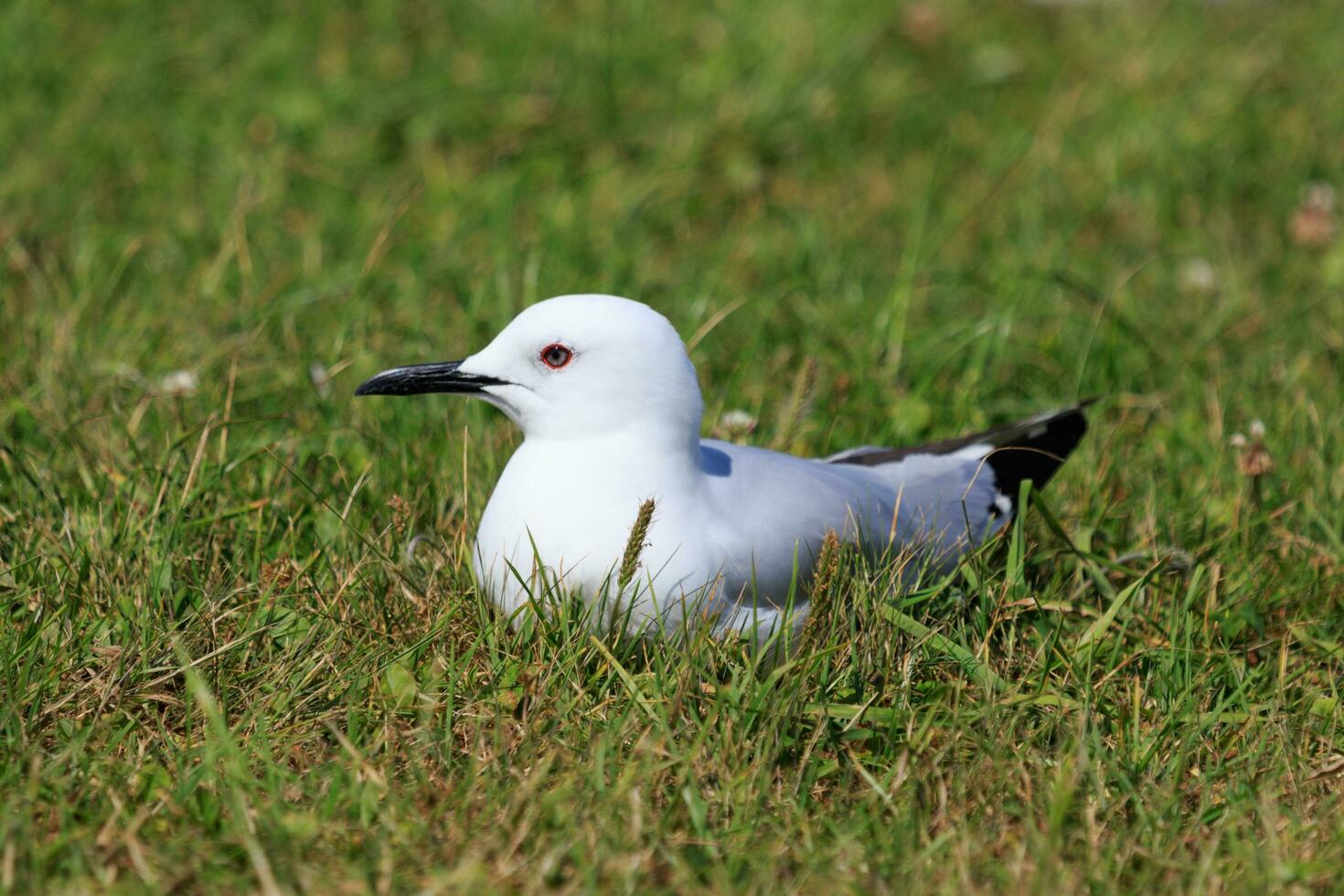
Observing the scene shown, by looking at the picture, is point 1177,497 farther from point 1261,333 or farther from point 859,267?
point 859,267

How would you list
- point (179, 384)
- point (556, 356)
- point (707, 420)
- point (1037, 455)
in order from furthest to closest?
point (707, 420) < point (179, 384) < point (1037, 455) < point (556, 356)

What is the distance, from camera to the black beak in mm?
3152

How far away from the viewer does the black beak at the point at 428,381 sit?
3152mm

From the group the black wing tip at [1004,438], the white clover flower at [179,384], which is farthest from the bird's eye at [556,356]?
the white clover flower at [179,384]

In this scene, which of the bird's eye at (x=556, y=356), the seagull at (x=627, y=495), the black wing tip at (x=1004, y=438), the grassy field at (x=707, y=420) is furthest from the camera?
the black wing tip at (x=1004, y=438)

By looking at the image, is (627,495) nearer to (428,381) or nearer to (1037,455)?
(428,381)

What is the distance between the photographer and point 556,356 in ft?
10.1

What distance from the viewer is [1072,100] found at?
653cm

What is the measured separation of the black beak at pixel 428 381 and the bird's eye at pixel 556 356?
0.11 meters

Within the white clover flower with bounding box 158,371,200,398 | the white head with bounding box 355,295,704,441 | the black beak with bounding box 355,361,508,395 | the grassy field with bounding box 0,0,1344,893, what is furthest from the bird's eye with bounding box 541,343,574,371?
the white clover flower with bounding box 158,371,200,398

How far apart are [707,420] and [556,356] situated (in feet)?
3.90

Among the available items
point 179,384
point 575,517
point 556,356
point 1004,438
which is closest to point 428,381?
point 556,356

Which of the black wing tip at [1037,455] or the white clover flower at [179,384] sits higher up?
the white clover flower at [179,384]

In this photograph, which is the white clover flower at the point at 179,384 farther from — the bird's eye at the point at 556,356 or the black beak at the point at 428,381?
the bird's eye at the point at 556,356
